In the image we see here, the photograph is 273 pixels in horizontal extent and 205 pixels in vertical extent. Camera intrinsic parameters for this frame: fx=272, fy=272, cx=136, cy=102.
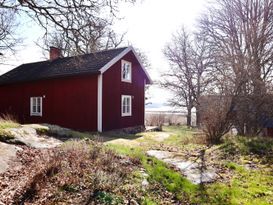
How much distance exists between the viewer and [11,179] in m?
5.56

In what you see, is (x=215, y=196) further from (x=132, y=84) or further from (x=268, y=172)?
(x=132, y=84)

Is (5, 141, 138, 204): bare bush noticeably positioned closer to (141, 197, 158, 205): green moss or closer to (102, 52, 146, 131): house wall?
(141, 197, 158, 205): green moss

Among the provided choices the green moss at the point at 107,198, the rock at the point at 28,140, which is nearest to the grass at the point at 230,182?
the green moss at the point at 107,198

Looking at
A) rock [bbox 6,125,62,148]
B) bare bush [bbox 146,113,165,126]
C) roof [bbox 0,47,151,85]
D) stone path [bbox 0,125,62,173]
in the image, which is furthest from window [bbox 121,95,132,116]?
rock [bbox 6,125,62,148]

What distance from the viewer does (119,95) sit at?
58.1ft

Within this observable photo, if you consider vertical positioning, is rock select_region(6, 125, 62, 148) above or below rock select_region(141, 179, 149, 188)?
above

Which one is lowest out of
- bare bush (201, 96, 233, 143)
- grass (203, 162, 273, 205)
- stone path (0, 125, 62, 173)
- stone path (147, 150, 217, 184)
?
grass (203, 162, 273, 205)

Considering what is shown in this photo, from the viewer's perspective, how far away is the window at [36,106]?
18641 millimetres

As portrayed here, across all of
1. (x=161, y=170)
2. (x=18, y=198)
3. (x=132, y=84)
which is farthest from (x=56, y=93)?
(x=18, y=198)

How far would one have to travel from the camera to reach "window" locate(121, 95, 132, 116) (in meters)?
18.1

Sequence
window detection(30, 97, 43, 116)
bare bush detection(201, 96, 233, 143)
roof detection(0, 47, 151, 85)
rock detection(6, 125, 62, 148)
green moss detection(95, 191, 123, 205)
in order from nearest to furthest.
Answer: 1. green moss detection(95, 191, 123, 205)
2. rock detection(6, 125, 62, 148)
3. bare bush detection(201, 96, 233, 143)
4. roof detection(0, 47, 151, 85)
5. window detection(30, 97, 43, 116)

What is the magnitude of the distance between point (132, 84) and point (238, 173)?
42.2 feet

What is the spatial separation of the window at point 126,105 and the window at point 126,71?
1183mm

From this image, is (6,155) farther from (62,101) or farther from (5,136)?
(62,101)
